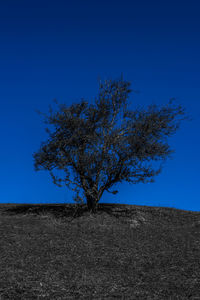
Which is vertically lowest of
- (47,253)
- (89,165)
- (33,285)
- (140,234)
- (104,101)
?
(33,285)

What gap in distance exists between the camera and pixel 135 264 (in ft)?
45.1

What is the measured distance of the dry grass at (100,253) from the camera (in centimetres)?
1073

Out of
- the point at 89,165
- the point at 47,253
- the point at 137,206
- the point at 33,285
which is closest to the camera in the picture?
the point at 33,285

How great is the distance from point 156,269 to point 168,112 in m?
11.2

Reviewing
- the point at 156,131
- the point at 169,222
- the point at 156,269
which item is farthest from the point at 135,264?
the point at 156,131

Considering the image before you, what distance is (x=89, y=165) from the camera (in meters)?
20.2

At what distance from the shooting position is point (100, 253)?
14.7 metres

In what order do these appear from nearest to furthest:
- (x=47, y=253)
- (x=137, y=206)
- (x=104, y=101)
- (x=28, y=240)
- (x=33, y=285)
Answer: (x=33, y=285) → (x=47, y=253) → (x=28, y=240) → (x=104, y=101) → (x=137, y=206)

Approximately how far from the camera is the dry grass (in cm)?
1073

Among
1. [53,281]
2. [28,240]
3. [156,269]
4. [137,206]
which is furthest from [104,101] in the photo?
[53,281]

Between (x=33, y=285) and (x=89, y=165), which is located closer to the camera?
(x=33, y=285)

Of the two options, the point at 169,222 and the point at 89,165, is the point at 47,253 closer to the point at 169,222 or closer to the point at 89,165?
the point at 89,165

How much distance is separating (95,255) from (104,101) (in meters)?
10.3

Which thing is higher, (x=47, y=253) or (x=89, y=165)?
(x=89, y=165)
